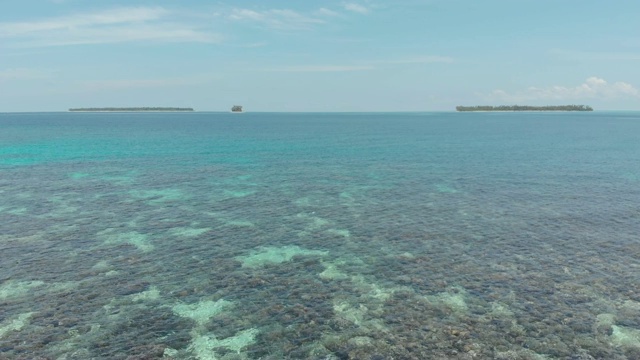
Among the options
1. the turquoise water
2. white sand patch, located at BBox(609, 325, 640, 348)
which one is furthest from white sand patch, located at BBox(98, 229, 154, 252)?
white sand patch, located at BBox(609, 325, 640, 348)

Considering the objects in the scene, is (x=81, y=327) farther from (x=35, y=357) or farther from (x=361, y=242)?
(x=361, y=242)

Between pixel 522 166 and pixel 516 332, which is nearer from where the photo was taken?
pixel 516 332

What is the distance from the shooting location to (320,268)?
3569cm

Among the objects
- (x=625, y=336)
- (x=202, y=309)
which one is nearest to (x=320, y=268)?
(x=202, y=309)

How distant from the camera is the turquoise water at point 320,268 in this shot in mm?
25125

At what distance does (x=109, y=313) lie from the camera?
27.9 m

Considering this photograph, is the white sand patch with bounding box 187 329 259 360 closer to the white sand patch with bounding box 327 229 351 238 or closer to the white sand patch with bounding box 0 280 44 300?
the white sand patch with bounding box 0 280 44 300

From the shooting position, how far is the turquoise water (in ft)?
82.4

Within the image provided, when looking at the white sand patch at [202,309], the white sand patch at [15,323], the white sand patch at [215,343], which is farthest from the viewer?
the white sand patch at [202,309]

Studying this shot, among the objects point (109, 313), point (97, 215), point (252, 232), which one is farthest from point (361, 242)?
point (97, 215)

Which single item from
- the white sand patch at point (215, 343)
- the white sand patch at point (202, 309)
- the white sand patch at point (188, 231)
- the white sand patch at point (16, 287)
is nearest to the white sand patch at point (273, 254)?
the white sand patch at point (202, 309)

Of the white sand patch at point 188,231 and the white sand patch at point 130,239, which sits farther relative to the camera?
the white sand patch at point 188,231

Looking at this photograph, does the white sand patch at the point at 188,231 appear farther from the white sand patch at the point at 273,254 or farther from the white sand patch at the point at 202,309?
the white sand patch at the point at 202,309

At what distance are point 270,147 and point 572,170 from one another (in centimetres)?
8474
